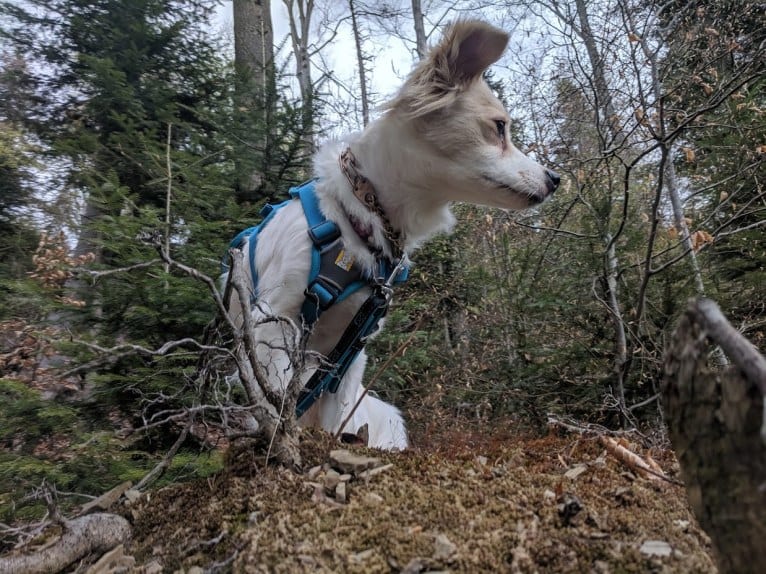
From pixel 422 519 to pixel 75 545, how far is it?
0.86 meters

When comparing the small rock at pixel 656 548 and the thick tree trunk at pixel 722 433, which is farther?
the small rock at pixel 656 548

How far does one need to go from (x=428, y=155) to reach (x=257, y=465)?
1950mm

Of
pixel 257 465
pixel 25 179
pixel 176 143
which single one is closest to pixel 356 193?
pixel 257 465

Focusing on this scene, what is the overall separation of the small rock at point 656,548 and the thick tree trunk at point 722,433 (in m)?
0.21

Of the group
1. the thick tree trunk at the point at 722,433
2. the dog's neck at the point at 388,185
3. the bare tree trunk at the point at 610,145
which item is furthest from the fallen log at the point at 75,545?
the bare tree trunk at the point at 610,145

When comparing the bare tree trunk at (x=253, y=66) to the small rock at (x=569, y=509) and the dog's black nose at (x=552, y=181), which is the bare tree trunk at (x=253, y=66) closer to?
the dog's black nose at (x=552, y=181)

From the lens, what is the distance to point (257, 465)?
1285 millimetres

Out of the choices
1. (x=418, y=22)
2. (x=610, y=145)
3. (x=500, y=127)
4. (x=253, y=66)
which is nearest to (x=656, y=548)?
(x=500, y=127)

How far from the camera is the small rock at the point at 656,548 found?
84 cm

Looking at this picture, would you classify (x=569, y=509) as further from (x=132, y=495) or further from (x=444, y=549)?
(x=132, y=495)

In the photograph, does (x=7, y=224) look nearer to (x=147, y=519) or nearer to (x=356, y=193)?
(x=356, y=193)

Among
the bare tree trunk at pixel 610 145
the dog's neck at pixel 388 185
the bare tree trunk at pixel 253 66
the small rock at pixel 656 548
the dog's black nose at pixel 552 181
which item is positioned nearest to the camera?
the small rock at pixel 656 548

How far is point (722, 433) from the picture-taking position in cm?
64

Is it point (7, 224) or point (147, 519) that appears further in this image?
point (7, 224)
